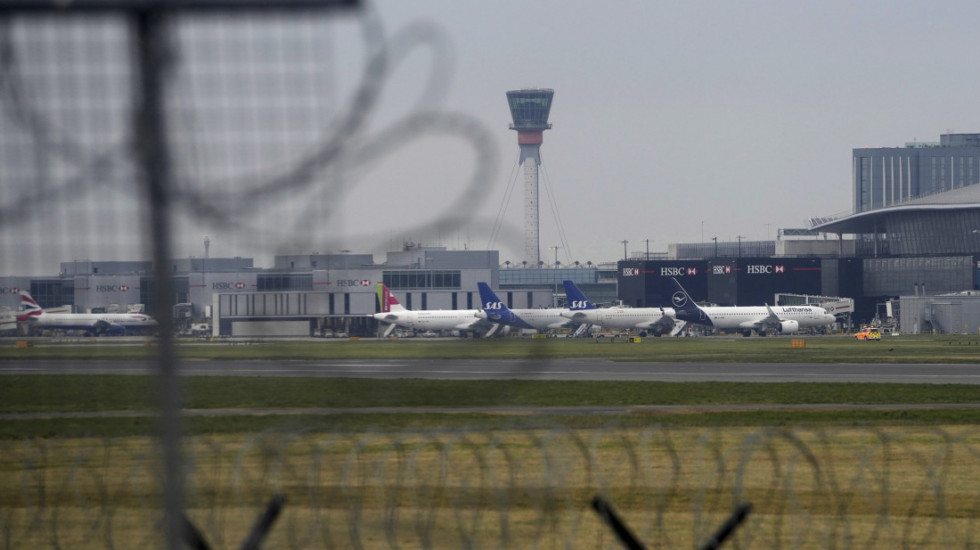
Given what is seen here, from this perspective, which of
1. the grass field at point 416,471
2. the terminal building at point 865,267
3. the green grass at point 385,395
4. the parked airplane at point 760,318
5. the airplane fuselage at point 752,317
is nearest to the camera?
the green grass at point 385,395

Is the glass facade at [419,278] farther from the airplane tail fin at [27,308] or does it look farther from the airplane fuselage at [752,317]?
the airplane fuselage at [752,317]

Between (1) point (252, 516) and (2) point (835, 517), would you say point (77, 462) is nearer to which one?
(1) point (252, 516)

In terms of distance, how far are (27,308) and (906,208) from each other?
447 feet

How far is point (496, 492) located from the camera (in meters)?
12.8

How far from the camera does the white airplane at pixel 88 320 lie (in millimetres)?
3916

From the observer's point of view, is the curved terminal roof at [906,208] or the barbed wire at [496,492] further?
the curved terminal roof at [906,208]

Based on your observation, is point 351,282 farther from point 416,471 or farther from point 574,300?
point 574,300

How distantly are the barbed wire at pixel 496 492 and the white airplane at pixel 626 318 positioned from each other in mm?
67106

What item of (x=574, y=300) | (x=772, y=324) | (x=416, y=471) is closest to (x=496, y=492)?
(x=416, y=471)

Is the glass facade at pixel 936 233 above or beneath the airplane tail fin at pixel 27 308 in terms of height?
above

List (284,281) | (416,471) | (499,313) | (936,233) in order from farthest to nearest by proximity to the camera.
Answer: (936,233) → (416,471) → (499,313) → (284,281)

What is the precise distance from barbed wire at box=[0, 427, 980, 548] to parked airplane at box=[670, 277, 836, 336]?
7054 centimetres

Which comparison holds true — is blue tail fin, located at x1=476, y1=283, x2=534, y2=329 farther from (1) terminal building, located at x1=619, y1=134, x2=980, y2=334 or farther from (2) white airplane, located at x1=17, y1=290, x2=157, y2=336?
(1) terminal building, located at x1=619, y1=134, x2=980, y2=334

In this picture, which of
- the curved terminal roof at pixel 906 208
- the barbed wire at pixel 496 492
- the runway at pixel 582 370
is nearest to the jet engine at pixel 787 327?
the runway at pixel 582 370
